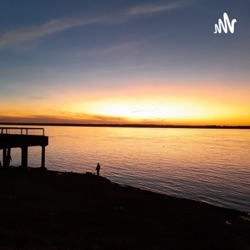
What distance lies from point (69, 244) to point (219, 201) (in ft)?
87.8

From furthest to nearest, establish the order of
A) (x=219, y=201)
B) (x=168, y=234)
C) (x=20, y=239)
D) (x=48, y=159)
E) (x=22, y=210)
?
(x=48, y=159)
(x=219, y=201)
(x=22, y=210)
(x=168, y=234)
(x=20, y=239)

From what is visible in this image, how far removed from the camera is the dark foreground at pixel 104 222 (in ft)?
49.6

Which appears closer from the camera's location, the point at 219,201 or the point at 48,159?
the point at 219,201

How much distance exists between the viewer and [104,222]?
18672mm

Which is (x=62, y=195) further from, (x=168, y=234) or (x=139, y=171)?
(x=139, y=171)

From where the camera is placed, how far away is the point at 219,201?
3694 centimetres

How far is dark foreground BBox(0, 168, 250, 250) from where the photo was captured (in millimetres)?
15133

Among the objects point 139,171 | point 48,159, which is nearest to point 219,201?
point 139,171

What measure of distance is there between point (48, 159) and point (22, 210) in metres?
58.4

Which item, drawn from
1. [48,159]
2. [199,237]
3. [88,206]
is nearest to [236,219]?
[199,237]

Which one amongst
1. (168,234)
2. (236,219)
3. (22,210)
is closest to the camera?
(168,234)

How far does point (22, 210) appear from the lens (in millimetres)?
A: 19500

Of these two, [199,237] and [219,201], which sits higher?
[199,237]

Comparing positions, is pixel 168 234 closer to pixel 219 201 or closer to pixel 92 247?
pixel 92 247
